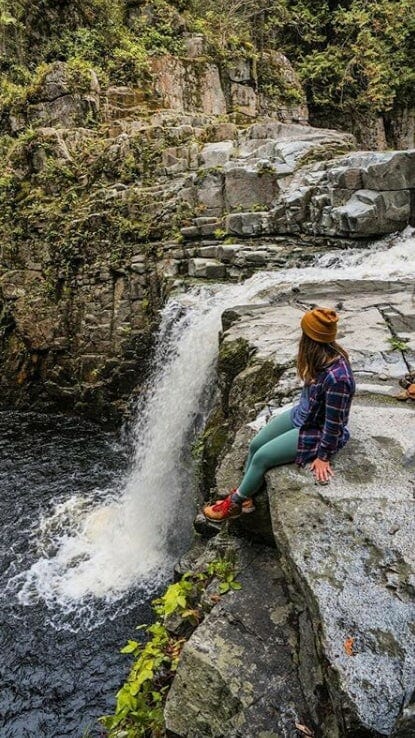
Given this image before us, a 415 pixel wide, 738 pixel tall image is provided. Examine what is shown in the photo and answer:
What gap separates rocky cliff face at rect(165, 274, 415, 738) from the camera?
2236 millimetres

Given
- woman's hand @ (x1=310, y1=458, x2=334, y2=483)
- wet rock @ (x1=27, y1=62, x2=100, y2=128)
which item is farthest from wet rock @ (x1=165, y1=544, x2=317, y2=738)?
wet rock @ (x1=27, y1=62, x2=100, y2=128)

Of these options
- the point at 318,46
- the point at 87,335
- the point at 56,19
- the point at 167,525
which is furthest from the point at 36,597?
the point at 318,46

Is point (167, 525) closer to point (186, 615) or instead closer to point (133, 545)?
point (133, 545)

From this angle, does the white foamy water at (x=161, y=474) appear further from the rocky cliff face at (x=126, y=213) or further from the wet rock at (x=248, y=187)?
the wet rock at (x=248, y=187)

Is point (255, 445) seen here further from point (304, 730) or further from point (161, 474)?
point (161, 474)

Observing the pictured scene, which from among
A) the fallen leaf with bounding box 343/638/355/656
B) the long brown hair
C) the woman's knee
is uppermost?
the long brown hair

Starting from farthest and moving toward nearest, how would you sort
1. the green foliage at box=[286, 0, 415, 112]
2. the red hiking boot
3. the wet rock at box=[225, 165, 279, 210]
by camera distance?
1. the green foliage at box=[286, 0, 415, 112]
2. the wet rock at box=[225, 165, 279, 210]
3. the red hiking boot

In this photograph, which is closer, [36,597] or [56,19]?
[36,597]

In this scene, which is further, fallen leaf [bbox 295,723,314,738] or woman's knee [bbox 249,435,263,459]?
woman's knee [bbox 249,435,263,459]

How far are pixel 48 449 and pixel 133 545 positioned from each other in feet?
15.2

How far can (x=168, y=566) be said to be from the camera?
22.7 ft

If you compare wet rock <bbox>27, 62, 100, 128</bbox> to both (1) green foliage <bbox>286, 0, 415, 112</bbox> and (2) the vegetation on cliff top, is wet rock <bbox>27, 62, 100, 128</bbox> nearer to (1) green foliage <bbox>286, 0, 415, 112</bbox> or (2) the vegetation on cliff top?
(2) the vegetation on cliff top

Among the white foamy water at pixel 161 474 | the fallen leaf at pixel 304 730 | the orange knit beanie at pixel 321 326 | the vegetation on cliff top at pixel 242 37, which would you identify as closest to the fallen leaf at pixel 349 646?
the fallen leaf at pixel 304 730

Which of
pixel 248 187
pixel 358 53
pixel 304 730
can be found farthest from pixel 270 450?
pixel 358 53
